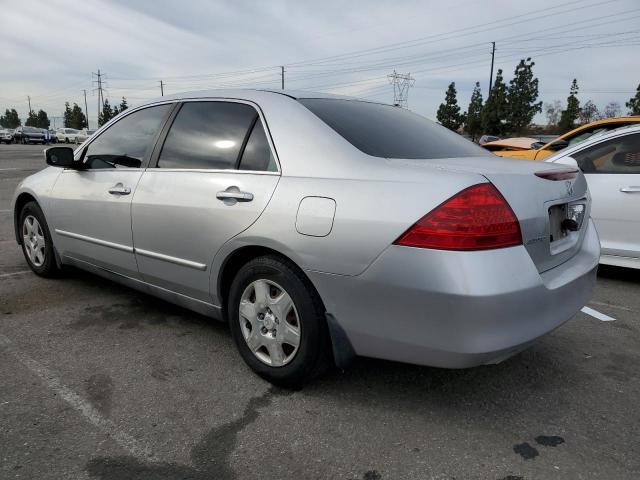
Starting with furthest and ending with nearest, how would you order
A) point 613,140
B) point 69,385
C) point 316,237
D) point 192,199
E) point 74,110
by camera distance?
point 74,110
point 613,140
point 192,199
point 69,385
point 316,237

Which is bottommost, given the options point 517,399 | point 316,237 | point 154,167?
point 517,399

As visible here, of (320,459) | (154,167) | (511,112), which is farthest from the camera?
(511,112)

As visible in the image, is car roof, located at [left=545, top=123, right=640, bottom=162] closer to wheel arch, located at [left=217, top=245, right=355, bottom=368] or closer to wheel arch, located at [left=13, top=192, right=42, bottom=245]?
wheel arch, located at [left=217, top=245, right=355, bottom=368]

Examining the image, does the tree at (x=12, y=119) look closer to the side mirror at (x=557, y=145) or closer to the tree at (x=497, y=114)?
the tree at (x=497, y=114)

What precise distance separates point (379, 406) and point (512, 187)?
4.00ft

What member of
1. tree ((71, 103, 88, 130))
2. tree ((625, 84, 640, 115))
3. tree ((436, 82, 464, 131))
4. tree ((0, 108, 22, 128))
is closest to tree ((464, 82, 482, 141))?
tree ((436, 82, 464, 131))

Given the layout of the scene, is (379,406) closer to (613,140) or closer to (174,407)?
(174,407)

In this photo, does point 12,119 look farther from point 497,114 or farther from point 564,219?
point 564,219

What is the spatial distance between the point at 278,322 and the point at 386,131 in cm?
120

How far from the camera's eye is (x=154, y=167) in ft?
10.8

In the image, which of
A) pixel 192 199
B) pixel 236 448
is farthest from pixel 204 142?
pixel 236 448

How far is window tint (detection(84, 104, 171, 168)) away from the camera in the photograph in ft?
11.3

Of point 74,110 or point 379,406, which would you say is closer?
point 379,406

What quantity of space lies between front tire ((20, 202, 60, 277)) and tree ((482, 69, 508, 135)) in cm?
4837
